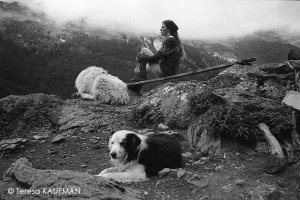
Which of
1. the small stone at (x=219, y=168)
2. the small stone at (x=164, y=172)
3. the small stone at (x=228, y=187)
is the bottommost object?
the small stone at (x=164, y=172)

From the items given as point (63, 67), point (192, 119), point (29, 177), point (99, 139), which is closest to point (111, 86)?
point (99, 139)

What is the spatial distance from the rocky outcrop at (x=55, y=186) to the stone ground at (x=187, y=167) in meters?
0.76

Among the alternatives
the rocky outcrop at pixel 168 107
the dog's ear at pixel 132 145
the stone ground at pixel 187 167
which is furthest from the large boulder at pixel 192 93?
the dog's ear at pixel 132 145

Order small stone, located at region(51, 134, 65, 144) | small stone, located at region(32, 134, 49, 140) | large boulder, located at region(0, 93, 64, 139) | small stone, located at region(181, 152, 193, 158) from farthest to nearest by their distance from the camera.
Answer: large boulder, located at region(0, 93, 64, 139), small stone, located at region(32, 134, 49, 140), small stone, located at region(51, 134, 65, 144), small stone, located at region(181, 152, 193, 158)

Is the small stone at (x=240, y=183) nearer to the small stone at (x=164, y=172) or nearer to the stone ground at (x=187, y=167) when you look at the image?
the stone ground at (x=187, y=167)

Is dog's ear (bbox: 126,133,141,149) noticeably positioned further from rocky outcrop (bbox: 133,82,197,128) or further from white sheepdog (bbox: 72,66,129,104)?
white sheepdog (bbox: 72,66,129,104)

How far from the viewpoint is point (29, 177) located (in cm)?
435

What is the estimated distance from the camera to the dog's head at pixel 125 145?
5742mm

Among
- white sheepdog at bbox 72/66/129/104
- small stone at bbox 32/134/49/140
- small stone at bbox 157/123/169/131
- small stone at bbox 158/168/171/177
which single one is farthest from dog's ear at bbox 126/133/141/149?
white sheepdog at bbox 72/66/129/104

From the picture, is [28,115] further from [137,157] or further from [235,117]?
[235,117]

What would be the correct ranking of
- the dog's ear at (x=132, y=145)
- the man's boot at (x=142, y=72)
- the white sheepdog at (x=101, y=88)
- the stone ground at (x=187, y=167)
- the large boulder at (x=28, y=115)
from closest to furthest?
1. the stone ground at (x=187, y=167)
2. the dog's ear at (x=132, y=145)
3. the large boulder at (x=28, y=115)
4. the white sheepdog at (x=101, y=88)
5. the man's boot at (x=142, y=72)

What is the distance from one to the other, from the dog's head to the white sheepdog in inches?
205

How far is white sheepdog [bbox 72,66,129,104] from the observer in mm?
11203

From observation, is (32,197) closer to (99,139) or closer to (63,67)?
(99,139)
